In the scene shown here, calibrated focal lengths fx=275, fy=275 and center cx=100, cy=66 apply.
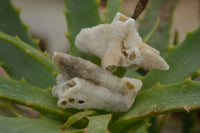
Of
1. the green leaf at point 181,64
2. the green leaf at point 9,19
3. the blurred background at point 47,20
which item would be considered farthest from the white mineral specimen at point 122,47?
the blurred background at point 47,20

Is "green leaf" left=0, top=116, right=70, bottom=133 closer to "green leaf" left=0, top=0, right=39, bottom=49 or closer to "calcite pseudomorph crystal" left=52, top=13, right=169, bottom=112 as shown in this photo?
"calcite pseudomorph crystal" left=52, top=13, right=169, bottom=112

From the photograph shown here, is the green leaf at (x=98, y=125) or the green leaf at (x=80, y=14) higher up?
the green leaf at (x=80, y=14)

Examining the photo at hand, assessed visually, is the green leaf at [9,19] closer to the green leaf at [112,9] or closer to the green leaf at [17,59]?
the green leaf at [17,59]

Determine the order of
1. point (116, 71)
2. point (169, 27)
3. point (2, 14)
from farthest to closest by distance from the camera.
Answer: point (169, 27) → point (2, 14) → point (116, 71)

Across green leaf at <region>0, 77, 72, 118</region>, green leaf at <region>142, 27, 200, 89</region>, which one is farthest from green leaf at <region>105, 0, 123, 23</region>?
green leaf at <region>0, 77, 72, 118</region>

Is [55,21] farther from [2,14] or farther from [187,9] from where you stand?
[2,14]

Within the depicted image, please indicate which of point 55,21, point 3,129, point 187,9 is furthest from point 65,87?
point 55,21
